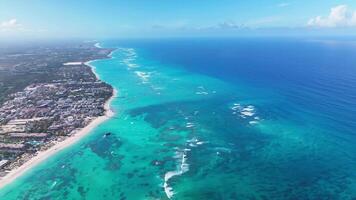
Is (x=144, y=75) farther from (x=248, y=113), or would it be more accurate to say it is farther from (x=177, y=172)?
(x=177, y=172)

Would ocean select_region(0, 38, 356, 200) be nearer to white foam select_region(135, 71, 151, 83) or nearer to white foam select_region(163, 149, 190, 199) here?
white foam select_region(163, 149, 190, 199)

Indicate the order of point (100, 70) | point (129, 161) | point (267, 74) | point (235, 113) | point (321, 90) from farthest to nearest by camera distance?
point (100, 70), point (267, 74), point (321, 90), point (235, 113), point (129, 161)

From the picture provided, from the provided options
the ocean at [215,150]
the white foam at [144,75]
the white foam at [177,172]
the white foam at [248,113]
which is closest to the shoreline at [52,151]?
the ocean at [215,150]

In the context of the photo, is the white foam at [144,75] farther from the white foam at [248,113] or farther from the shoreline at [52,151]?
the white foam at [248,113]

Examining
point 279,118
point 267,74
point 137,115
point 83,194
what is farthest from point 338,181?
point 267,74

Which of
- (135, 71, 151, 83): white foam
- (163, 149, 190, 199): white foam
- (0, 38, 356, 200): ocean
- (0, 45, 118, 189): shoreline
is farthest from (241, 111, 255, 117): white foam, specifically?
(135, 71, 151, 83): white foam

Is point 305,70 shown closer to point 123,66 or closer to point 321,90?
point 321,90

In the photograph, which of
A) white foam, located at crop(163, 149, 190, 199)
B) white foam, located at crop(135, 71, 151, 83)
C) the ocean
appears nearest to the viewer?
white foam, located at crop(163, 149, 190, 199)

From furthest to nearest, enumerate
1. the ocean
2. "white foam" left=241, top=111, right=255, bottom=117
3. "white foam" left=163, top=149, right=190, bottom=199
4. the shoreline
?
"white foam" left=241, top=111, right=255, bottom=117 < the shoreline < the ocean < "white foam" left=163, top=149, right=190, bottom=199

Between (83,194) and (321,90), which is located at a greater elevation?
(321,90)

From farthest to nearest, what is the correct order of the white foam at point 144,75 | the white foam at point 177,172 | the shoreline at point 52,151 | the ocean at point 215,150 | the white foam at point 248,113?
the white foam at point 144,75
the white foam at point 248,113
the shoreline at point 52,151
the ocean at point 215,150
the white foam at point 177,172

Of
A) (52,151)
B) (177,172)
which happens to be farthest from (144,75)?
(177,172)
